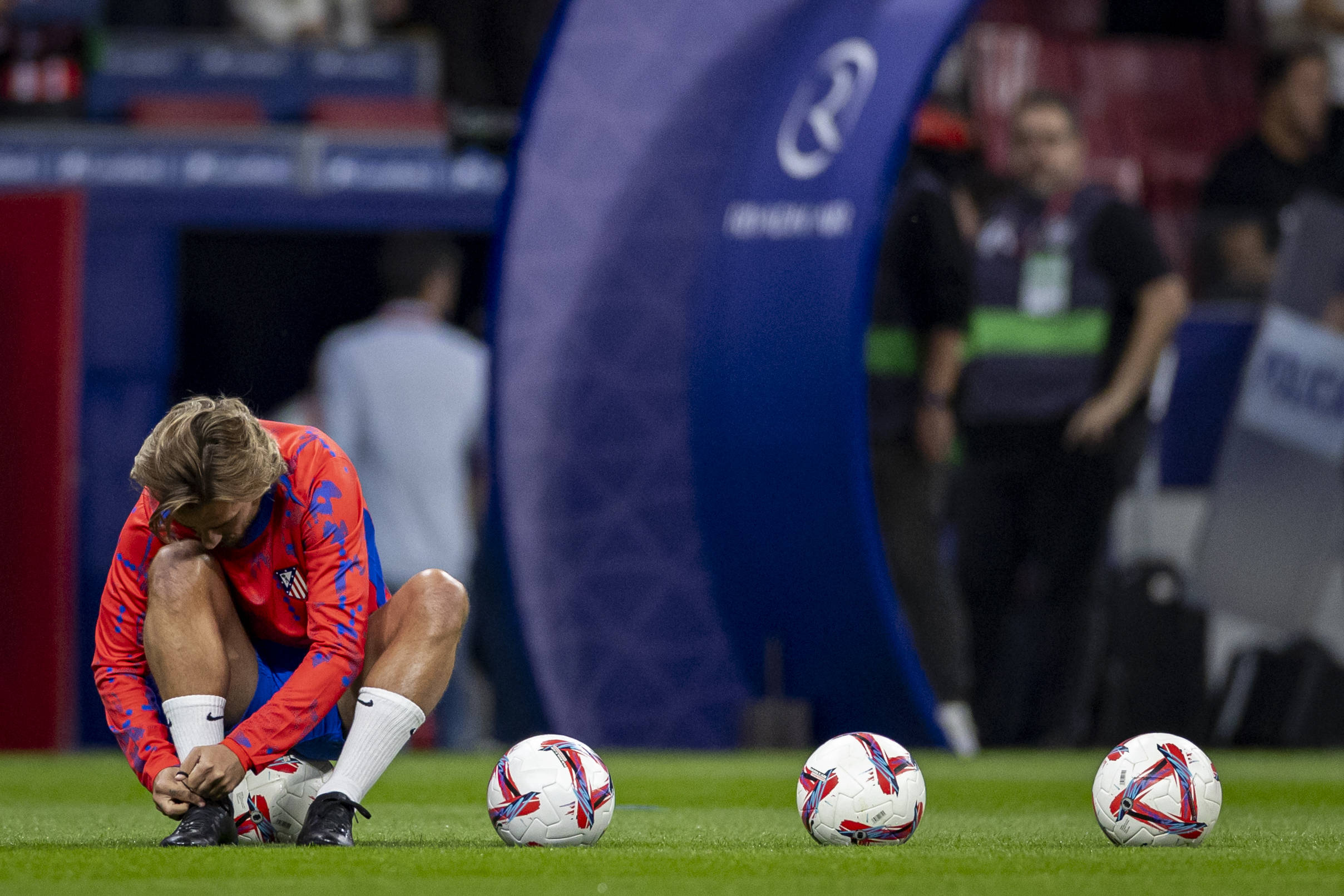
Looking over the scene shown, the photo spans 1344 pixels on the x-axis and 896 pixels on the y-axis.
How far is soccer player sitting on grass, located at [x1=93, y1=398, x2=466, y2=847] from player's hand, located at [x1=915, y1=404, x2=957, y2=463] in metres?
3.56

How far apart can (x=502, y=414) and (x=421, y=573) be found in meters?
3.52

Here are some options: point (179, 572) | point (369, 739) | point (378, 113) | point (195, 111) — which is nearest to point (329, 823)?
point (369, 739)

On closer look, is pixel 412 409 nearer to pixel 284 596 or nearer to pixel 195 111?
pixel 195 111

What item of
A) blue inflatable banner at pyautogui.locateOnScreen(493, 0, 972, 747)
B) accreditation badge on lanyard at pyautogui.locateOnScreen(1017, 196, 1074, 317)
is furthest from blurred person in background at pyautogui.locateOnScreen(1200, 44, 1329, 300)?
blue inflatable banner at pyautogui.locateOnScreen(493, 0, 972, 747)

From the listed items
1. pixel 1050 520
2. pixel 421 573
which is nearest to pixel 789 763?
pixel 1050 520

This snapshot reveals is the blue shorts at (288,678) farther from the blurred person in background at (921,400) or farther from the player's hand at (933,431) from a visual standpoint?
the player's hand at (933,431)

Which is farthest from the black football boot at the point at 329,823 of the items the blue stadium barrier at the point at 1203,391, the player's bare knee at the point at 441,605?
the blue stadium barrier at the point at 1203,391

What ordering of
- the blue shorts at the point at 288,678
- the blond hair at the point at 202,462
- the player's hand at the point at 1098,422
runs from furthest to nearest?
the player's hand at the point at 1098,422 < the blue shorts at the point at 288,678 < the blond hair at the point at 202,462

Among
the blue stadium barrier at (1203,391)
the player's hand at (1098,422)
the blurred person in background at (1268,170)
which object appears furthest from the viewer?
the blurred person in background at (1268,170)

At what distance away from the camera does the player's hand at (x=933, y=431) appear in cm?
742

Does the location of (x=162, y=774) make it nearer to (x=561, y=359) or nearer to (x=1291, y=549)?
(x=561, y=359)

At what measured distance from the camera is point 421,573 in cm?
424

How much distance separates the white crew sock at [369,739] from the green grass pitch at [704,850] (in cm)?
16

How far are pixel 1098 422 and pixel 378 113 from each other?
457 cm
